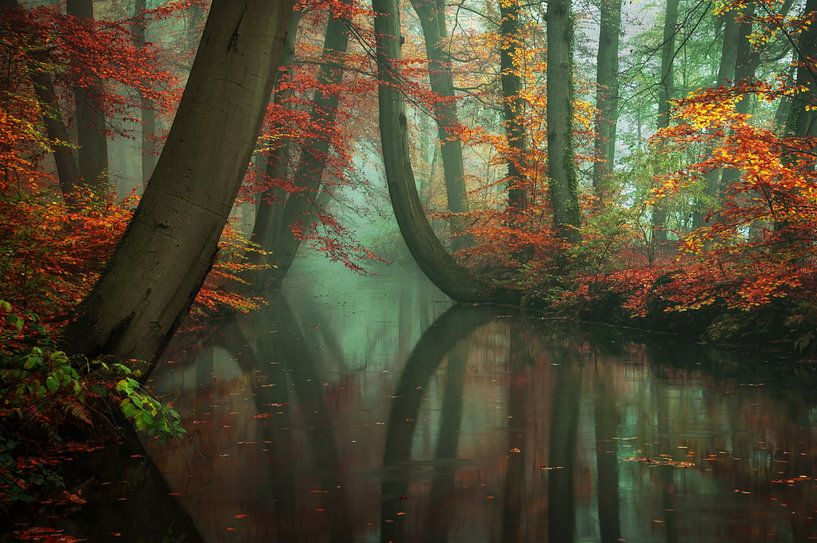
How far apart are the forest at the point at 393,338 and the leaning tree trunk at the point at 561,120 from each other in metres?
0.06

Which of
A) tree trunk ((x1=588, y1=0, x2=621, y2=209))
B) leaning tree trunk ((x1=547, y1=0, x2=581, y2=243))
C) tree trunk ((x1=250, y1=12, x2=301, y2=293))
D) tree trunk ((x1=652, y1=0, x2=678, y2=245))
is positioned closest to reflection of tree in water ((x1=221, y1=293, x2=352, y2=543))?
tree trunk ((x1=250, y1=12, x2=301, y2=293))

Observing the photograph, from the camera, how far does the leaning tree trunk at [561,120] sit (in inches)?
626

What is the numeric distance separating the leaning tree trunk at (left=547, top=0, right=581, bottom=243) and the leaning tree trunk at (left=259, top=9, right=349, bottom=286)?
458 centimetres

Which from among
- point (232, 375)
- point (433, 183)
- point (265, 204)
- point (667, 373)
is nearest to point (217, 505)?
point (232, 375)

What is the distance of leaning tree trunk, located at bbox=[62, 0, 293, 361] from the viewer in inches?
227

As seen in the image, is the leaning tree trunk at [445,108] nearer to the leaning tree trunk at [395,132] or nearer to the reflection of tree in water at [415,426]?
the leaning tree trunk at [395,132]

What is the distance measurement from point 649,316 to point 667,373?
13.7 feet

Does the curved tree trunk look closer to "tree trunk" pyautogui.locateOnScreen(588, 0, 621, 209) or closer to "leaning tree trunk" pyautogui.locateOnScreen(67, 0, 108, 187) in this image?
"tree trunk" pyautogui.locateOnScreen(588, 0, 621, 209)

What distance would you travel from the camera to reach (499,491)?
5.06 metres

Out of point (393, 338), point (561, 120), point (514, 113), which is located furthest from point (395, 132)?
point (393, 338)

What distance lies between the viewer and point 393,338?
43.7 ft

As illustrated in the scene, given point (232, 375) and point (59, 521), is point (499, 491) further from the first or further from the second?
point (232, 375)

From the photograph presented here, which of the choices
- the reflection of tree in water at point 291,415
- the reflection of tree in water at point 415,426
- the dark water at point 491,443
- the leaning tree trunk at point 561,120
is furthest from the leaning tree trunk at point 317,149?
A: the dark water at point 491,443

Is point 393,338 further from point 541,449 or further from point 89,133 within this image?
point 541,449
